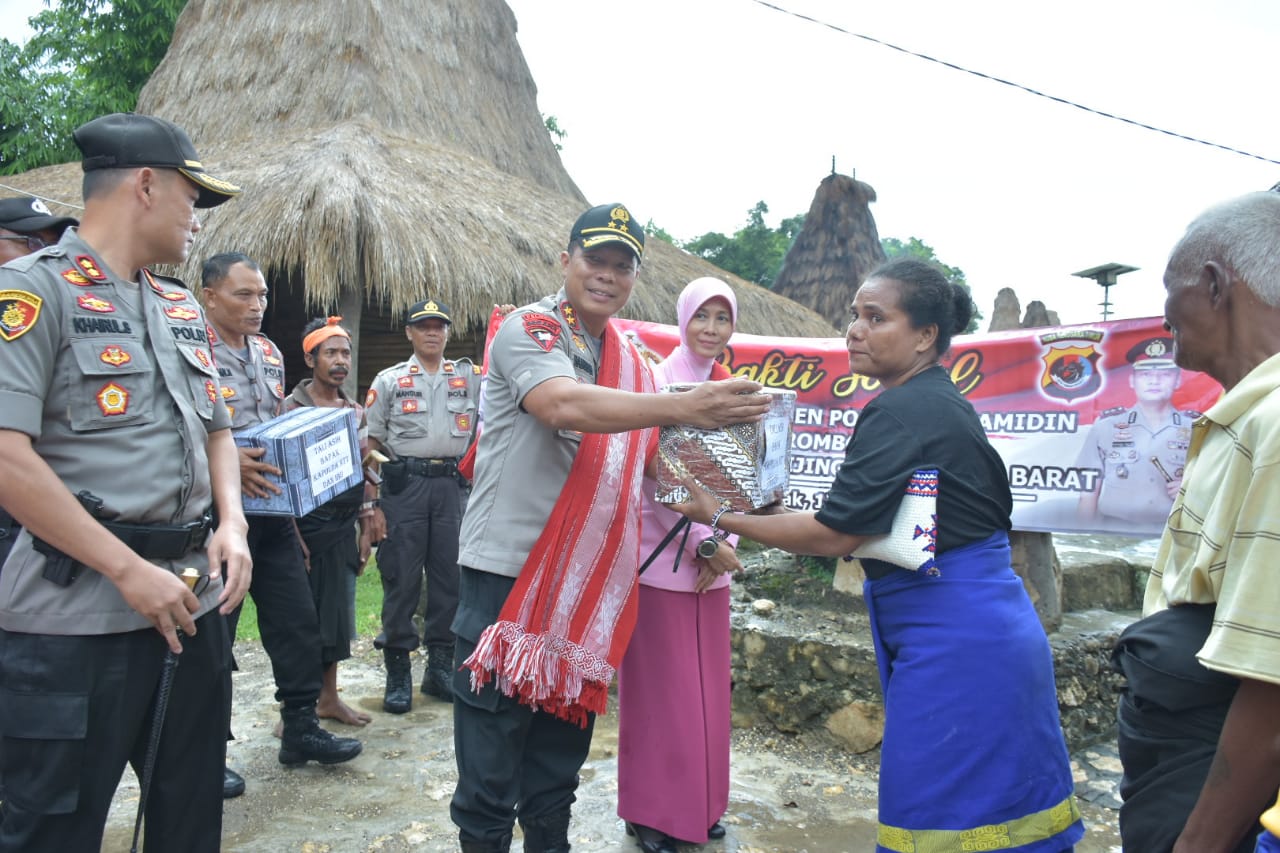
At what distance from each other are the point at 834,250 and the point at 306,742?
13.7 m

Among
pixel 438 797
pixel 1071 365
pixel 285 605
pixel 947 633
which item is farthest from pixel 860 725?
pixel 285 605

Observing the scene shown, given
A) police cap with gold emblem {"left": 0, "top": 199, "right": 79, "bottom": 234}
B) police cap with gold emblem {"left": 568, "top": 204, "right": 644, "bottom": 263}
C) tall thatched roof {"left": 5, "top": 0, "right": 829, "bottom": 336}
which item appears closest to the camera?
police cap with gold emblem {"left": 568, "top": 204, "right": 644, "bottom": 263}

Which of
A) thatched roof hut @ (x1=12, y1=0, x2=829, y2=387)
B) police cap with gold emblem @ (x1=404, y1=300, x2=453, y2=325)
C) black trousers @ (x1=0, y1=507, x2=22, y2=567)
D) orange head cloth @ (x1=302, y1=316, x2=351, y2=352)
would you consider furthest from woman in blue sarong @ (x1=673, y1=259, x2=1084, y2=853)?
thatched roof hut @ (x1=12, y1=0, x2=829, y2=387)

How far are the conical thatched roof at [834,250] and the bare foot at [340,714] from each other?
11965 millimetres

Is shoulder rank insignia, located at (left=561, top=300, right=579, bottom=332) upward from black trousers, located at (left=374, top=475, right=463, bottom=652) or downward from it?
upward

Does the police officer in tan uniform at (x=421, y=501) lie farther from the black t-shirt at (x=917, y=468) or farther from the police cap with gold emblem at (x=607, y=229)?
the black t-shirt at (x=917, y=468)

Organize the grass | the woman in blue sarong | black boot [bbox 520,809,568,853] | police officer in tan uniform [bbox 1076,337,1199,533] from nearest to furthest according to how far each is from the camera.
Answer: the woman in blue sarong < black boot [bbox 520,809,568,853] < police officer in tan uniform [bbox 1076,337,1199,533] < the grass

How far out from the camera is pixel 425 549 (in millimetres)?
4574

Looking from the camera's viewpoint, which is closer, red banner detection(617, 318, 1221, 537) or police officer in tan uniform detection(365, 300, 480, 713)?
red banner detection(617, 318, 1221, 537)

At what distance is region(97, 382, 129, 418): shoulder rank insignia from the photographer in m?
1.82

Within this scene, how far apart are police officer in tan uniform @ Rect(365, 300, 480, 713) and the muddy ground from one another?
35 cm

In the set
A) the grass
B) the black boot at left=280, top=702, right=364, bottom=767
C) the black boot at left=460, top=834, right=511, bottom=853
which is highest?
the black boot at left=460, top=834, right=511, bottom=853

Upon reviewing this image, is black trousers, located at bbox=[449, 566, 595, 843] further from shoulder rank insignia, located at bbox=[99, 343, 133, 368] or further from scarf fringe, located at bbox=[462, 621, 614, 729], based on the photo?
shoulder rank insignia, located at bbox=[99, 343, 133, 368]

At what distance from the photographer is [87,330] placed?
1816mm
